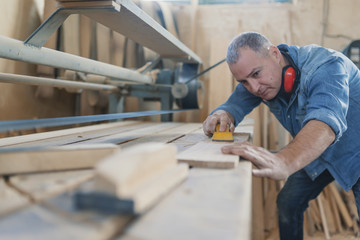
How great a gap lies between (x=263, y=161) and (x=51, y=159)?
686mm

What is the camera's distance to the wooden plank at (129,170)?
49 cm

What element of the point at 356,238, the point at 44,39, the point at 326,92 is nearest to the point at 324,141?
the point at 326,92

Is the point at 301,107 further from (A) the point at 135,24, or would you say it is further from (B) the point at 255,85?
(A) the point at 135,24

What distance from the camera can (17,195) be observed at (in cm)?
59

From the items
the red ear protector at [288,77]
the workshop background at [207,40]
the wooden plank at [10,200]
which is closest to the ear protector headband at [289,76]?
the red ear protector at [288,77]

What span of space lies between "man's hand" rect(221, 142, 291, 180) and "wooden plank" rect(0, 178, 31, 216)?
675 millimetres

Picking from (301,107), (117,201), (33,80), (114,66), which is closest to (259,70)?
(301,107)

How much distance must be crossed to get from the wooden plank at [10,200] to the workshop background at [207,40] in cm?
272

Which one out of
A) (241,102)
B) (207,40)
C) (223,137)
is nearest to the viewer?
(223,137)

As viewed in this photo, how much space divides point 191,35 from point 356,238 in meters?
3.07

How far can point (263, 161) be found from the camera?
1.03 metres

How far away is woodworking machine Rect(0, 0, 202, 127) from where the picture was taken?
141cm

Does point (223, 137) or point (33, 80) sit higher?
point (33, 80)

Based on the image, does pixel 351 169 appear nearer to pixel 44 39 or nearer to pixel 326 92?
pixel 326 92
